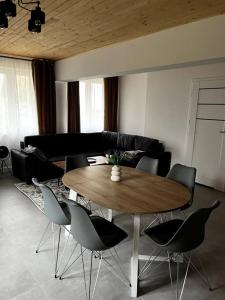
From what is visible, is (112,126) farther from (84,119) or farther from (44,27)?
(44,27)

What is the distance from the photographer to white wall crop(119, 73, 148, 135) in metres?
6.14

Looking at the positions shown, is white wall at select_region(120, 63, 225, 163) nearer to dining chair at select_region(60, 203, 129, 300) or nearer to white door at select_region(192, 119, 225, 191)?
white door at select_region(192, 119, 225, 191)

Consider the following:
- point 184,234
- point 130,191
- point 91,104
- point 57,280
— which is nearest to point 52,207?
point 57,280

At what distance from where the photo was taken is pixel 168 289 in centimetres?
211

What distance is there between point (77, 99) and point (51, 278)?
4578 mm

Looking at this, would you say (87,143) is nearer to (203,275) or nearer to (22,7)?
(22,7)

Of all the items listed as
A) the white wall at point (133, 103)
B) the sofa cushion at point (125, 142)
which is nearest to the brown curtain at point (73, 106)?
the sofa cushion at point (125, 142)

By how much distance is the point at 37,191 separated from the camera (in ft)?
14.0

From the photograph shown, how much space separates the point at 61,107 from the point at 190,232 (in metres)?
4.89

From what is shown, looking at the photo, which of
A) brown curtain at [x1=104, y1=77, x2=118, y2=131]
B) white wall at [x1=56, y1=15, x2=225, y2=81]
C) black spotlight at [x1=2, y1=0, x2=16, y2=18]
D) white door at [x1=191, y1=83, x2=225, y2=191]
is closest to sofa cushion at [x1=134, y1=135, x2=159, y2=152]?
white door at [x1=191, y1=83, x2=225, y2=191]

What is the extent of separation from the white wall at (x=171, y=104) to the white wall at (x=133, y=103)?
0.23m

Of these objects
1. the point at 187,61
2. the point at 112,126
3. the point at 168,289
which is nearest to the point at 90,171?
the point at 168,289

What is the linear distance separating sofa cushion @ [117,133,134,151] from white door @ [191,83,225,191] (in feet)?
4.83

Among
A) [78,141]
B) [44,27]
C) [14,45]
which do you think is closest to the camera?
[44,27]
